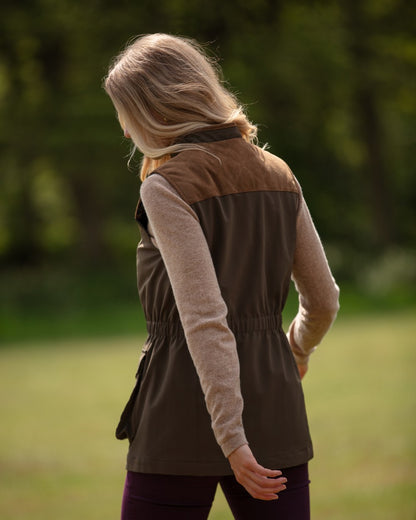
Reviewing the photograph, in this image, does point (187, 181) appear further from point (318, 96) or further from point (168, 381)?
point (318, 96)

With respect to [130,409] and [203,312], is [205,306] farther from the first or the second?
[130,409]

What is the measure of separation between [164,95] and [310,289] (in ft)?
2.09

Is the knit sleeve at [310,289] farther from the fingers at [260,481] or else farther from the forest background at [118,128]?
the forest background at [118,128]

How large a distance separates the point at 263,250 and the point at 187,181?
0.82 feet

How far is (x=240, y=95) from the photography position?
1950 centimetres

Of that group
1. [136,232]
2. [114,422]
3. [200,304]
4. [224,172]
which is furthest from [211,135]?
[136,232]

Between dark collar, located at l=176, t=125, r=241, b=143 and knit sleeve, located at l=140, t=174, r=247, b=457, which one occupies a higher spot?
dark collar, located at l=176, t=125, r=241, b=143

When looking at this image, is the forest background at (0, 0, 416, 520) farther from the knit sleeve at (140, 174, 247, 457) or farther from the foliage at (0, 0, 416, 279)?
the knit sleeve at (140, 174, 247, 457)

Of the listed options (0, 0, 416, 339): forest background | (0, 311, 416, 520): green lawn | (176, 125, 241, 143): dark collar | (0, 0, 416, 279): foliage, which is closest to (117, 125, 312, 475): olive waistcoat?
(176, 125, 241, 143): dark collar

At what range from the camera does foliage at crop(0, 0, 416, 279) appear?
779 inches

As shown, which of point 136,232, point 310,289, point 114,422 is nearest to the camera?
point 310,289

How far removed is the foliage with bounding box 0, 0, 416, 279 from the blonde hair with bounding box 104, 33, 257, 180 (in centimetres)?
1457

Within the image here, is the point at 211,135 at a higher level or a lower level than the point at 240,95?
higher


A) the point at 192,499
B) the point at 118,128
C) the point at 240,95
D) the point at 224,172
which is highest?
the point at 224,172
